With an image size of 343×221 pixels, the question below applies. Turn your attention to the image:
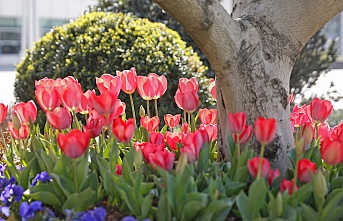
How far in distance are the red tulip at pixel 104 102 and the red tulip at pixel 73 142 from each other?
0.25 metres

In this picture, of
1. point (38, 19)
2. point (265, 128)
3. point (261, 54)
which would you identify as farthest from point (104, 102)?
point (38, 19)

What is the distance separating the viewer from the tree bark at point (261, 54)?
2154 millimetres

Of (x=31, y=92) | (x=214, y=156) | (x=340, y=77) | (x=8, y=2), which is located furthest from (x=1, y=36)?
(x=214, y=156)

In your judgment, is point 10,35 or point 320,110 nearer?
point 320,110

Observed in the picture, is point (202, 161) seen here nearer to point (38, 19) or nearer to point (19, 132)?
point (19, 132)

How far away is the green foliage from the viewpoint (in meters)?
6.79

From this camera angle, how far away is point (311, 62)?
6961mm

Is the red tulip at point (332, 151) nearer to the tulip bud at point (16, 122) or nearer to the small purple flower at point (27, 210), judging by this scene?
the small purple flower at point (27, 210)

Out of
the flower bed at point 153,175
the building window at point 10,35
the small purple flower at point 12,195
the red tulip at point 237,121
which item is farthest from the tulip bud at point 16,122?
the building window at point 10,35

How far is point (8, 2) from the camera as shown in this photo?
898 inches

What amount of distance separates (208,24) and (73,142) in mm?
640

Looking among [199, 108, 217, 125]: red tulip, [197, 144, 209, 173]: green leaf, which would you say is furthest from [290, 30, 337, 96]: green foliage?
[197, 144, 209, 173]: green leaf

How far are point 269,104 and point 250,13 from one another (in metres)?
0.36

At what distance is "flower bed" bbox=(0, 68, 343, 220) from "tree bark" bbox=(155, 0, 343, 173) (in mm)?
136
